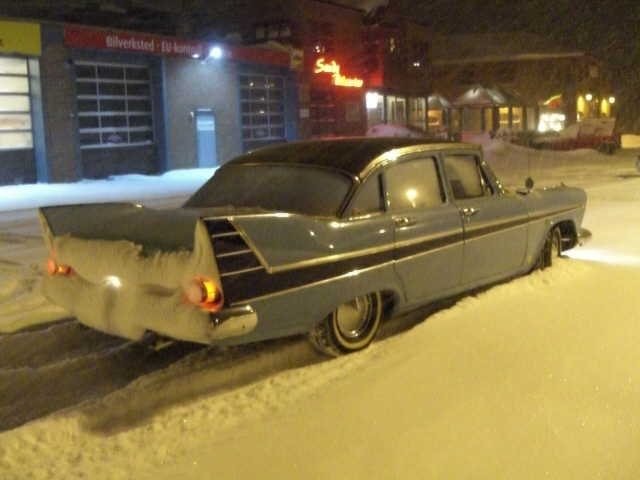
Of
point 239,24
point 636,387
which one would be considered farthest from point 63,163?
point 636,387

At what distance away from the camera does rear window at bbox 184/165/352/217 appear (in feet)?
18.3

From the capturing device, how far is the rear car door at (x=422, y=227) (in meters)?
5.85

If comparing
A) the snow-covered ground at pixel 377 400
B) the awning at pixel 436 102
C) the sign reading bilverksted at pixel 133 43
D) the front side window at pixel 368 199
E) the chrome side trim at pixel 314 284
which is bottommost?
the snow-covered ground at pixel 377 400

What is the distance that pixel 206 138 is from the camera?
2752 centimetres

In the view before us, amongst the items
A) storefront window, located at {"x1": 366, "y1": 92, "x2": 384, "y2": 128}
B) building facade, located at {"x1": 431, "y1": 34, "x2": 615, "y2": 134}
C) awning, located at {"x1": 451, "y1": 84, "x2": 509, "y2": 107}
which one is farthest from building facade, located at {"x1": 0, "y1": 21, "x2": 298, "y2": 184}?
building facade, located at {"x1": 431, "y1": 34, "x2": 615, "y2": 134}

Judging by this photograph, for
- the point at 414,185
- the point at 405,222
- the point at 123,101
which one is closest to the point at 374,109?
the point at 123,101

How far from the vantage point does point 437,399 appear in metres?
4.64

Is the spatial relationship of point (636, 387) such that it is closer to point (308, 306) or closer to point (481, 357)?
point (481, 357)

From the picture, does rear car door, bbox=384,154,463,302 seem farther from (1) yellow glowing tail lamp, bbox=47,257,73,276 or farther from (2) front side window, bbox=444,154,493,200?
(1) yellow glowing tail lamp, bbox=47,257,73,276

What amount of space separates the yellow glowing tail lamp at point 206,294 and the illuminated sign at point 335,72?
103 feet

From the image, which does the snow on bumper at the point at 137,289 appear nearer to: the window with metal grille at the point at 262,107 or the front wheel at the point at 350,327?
the front wheel at the point at 350,327

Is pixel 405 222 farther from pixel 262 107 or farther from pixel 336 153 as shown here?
pixel 262 107

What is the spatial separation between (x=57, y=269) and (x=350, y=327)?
2.05 meters

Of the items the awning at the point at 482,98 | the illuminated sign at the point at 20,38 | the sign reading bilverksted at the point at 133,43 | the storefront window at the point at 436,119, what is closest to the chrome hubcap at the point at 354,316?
the illuminated sign at the point at 20,38
